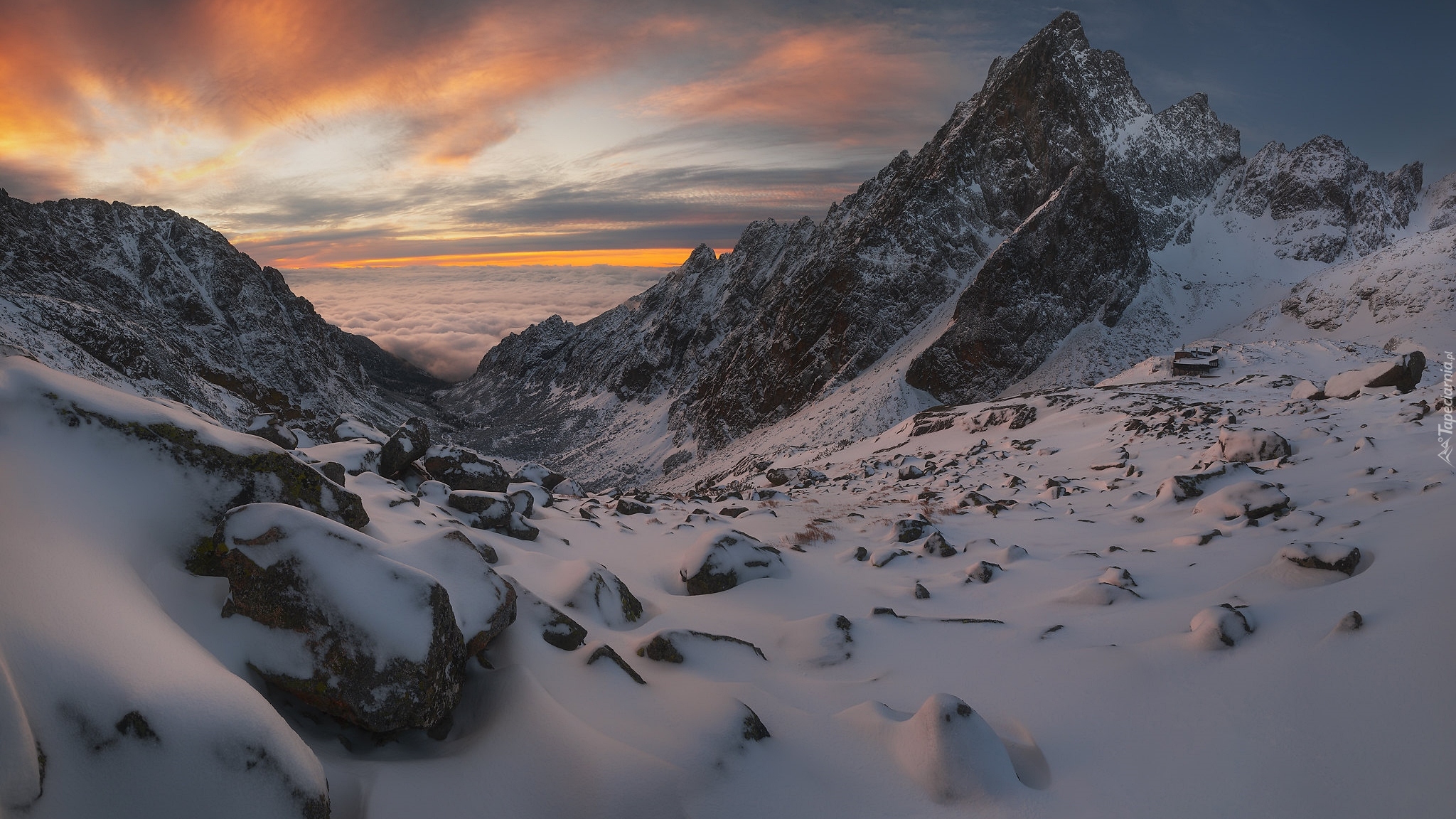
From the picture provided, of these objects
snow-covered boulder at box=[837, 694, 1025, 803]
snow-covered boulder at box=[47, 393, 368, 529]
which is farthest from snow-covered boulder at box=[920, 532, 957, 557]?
snow-covered boulder at box=[47, 393, 368, 529]

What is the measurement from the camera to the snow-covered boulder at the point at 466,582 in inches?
161

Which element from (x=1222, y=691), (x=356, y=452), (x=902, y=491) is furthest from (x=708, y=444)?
(x=1222, y=691)

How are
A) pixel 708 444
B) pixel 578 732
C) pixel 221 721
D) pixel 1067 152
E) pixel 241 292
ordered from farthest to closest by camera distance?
1. pixel 241 292
2. pixel 708 444
3. pixel 1067 152
4. pixel 578 732
5. pixel 221 721

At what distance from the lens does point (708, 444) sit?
81.7 metres

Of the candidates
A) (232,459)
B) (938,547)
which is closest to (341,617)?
(232,459)

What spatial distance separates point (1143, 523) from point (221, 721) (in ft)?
36.6

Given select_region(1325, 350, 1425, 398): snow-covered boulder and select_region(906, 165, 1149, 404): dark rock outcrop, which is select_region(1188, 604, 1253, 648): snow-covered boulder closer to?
select_region(1325, 350, 1425, 398): snow-covered boulder

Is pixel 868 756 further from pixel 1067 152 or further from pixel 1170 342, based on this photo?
pixel 1067 152

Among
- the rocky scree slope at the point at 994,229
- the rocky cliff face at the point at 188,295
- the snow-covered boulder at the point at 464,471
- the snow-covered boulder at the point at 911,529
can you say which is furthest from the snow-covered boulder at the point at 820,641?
the rocky scree slope at the point at 994,229

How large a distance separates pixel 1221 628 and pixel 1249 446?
32.4 feet

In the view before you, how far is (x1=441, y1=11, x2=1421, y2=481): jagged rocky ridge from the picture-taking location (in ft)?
196

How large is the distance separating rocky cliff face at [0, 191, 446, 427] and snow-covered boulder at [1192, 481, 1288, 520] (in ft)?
154

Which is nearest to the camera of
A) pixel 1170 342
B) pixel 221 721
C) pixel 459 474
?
pixel 221 721

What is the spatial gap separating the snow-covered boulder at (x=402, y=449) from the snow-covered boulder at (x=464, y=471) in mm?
474
